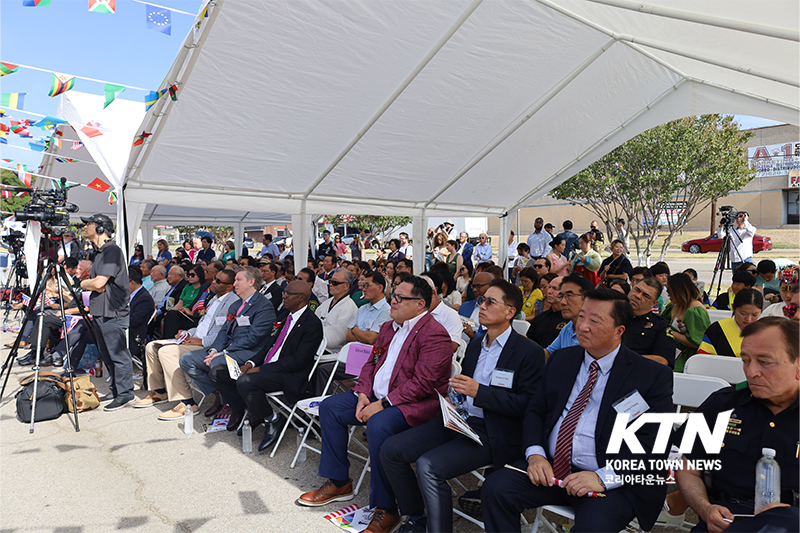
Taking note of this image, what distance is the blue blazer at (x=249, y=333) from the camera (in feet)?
15.8

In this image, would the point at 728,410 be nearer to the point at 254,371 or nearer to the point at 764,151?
the point at 254,371

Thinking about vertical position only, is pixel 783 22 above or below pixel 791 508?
above

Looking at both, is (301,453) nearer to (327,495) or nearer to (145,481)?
(327,495)

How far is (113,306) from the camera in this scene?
5367 millimetres

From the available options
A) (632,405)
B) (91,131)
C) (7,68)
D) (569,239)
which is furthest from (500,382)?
(569,239)

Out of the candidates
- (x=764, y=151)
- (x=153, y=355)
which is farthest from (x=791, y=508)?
(x=764, y=151)

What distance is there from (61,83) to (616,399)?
5.92 meters

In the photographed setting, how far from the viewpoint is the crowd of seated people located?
2.11m

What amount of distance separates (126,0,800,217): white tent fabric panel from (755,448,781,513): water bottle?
9.81 feet

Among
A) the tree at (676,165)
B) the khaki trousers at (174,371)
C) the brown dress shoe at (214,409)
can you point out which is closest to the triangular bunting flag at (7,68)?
the khaki trousers at (174,371)

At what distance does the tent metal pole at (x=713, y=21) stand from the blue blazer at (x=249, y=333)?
4176 millimetres

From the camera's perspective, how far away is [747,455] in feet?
6.37

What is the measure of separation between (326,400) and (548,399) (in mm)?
1635

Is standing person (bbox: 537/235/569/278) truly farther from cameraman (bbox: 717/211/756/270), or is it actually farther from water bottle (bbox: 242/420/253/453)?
water bottle (bbox: 242/420/253/453)
